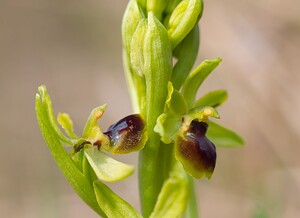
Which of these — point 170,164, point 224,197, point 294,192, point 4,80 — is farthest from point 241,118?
point 170,164

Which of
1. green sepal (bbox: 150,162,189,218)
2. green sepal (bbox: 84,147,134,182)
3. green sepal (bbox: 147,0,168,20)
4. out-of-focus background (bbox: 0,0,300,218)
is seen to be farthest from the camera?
out-of-focus background (bbox: 0,0,300,218)

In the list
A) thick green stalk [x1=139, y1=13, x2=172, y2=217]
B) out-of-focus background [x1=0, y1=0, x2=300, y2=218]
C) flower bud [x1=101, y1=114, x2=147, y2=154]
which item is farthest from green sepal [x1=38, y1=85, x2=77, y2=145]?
out-of-focus background [x1=0, y1=0, x2=300, y2=218]

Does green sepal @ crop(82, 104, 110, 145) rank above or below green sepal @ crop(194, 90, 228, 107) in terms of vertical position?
above

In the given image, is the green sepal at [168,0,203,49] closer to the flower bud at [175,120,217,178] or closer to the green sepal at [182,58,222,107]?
the green sepal at [182,58,222,107]

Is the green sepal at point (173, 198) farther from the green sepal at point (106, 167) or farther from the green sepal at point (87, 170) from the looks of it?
the green sepal at point (87, 170)

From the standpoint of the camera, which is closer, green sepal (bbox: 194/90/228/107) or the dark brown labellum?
the dark brown labellum

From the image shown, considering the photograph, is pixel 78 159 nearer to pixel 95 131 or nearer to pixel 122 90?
pixel 95 131

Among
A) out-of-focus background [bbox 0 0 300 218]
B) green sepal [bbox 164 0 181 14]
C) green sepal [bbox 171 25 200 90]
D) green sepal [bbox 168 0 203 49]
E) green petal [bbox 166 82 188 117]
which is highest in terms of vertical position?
green sepal [bbox 164 0 181 14]
